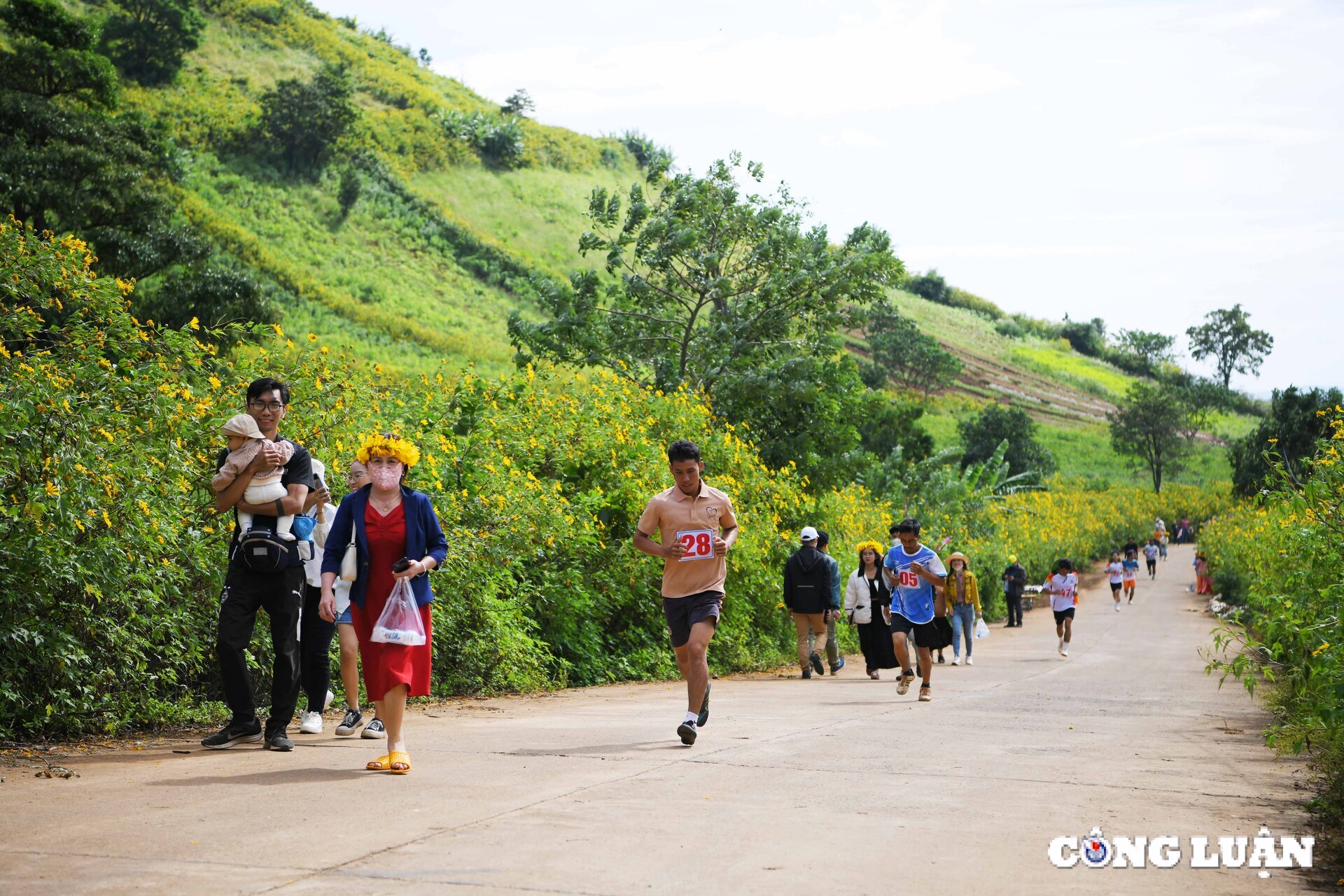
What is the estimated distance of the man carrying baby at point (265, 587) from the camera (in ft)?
24.5

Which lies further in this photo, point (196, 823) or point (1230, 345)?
point (1230, 345)

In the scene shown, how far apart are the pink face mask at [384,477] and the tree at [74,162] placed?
28.6m

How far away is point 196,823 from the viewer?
5523 millimetres

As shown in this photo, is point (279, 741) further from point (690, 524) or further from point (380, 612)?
point (690, 524)

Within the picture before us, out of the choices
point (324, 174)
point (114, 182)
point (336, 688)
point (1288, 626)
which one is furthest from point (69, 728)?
point (324, 174)

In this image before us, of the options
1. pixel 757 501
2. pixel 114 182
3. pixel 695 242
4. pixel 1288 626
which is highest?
pixel 114 182

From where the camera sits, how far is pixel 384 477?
714 cm

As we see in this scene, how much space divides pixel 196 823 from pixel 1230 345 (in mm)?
149322

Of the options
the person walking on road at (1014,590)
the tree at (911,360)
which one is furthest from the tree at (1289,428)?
the tree at (911,360)

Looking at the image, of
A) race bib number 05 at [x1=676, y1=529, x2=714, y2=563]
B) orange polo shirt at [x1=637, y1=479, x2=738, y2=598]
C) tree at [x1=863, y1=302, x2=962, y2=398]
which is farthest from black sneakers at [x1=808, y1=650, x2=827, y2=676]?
tree at [x1=863, y1=302, x2=962, y2=398]

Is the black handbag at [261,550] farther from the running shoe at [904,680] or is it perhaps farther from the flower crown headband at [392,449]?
the running shoe at [904,680]

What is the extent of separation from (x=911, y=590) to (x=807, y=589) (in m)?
3.15

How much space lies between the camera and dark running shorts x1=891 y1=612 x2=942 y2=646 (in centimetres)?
1334

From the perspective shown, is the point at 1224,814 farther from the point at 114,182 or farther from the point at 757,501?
the point at 114,182
